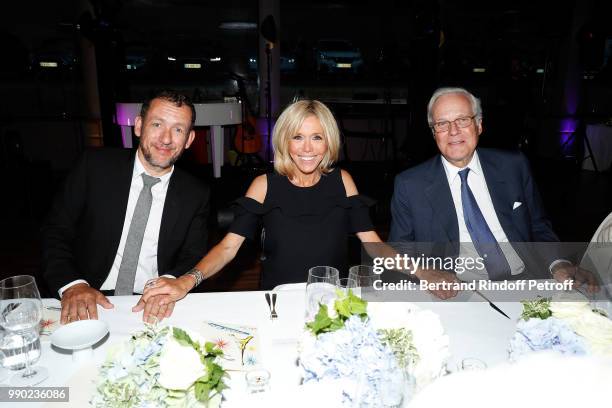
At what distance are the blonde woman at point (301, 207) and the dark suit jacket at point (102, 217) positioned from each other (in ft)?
0.82

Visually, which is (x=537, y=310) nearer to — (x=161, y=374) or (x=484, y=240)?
(x=161, y=374)

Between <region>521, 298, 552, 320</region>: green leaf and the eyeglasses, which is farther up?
the eyeglasses

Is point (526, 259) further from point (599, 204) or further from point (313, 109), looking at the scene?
point (599, 204)

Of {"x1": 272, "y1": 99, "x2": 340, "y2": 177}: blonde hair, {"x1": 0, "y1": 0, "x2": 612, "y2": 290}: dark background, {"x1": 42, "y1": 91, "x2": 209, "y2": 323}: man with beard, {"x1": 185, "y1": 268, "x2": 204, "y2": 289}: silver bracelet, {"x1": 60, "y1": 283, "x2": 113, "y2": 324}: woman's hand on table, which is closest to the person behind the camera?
{"x1": 60, "y1": 283, "x2": 113, "y2": 324}: woman's hand on table

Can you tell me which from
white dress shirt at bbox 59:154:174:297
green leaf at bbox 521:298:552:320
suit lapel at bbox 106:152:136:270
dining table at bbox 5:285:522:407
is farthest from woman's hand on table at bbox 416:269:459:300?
suit lapel at bbox 106:152:136:270

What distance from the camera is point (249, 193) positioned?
7.54ft

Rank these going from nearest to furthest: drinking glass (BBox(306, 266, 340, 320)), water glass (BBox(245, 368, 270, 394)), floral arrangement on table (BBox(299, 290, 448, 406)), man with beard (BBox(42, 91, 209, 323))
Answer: floral arrangement on table (BBox(299, 290, 448, 406))
water glass (BBox(245, 368, 270, 394))
drinking glass (BBox(306, 266, 340, 320))
man with beard (BBox(42, 91, 209, 323))

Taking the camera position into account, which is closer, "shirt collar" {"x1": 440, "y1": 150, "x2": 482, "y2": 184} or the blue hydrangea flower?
the blue hydrangea flower

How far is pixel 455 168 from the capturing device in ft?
7.55

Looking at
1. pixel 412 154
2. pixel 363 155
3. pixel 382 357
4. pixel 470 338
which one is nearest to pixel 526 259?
pixel 470 338

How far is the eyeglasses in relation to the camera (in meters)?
2.25

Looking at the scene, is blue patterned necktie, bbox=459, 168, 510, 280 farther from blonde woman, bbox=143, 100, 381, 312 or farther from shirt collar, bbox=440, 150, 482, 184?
blonde woman, bbox=143, 100, 381, 312

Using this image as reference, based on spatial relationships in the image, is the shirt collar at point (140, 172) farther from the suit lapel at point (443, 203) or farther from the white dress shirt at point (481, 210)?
the white dress shirt at point (481, 210)

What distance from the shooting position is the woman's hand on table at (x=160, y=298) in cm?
148
